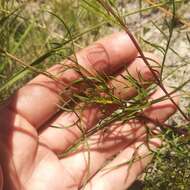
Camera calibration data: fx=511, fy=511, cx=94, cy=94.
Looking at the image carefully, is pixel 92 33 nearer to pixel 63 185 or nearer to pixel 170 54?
pixel 170 54

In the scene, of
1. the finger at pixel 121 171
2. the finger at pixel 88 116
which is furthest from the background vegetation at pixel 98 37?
the finger at pixel 88 116

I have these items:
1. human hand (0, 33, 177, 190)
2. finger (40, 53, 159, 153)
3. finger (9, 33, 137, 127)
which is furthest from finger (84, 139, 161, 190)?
finger (9, 33, 137, 127)

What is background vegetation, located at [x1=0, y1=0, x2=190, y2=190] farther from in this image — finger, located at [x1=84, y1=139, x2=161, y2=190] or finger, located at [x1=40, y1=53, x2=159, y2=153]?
finger, located at [x1=40, y1=53, x2=159, y2=153]

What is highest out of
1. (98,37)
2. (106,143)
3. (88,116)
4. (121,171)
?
(98,37)

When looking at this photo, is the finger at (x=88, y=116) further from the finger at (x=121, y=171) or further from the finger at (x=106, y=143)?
the finger at (x=121, y=171)

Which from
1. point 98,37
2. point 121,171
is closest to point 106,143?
point 121,171

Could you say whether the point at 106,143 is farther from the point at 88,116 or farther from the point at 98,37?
the point at 98,37
